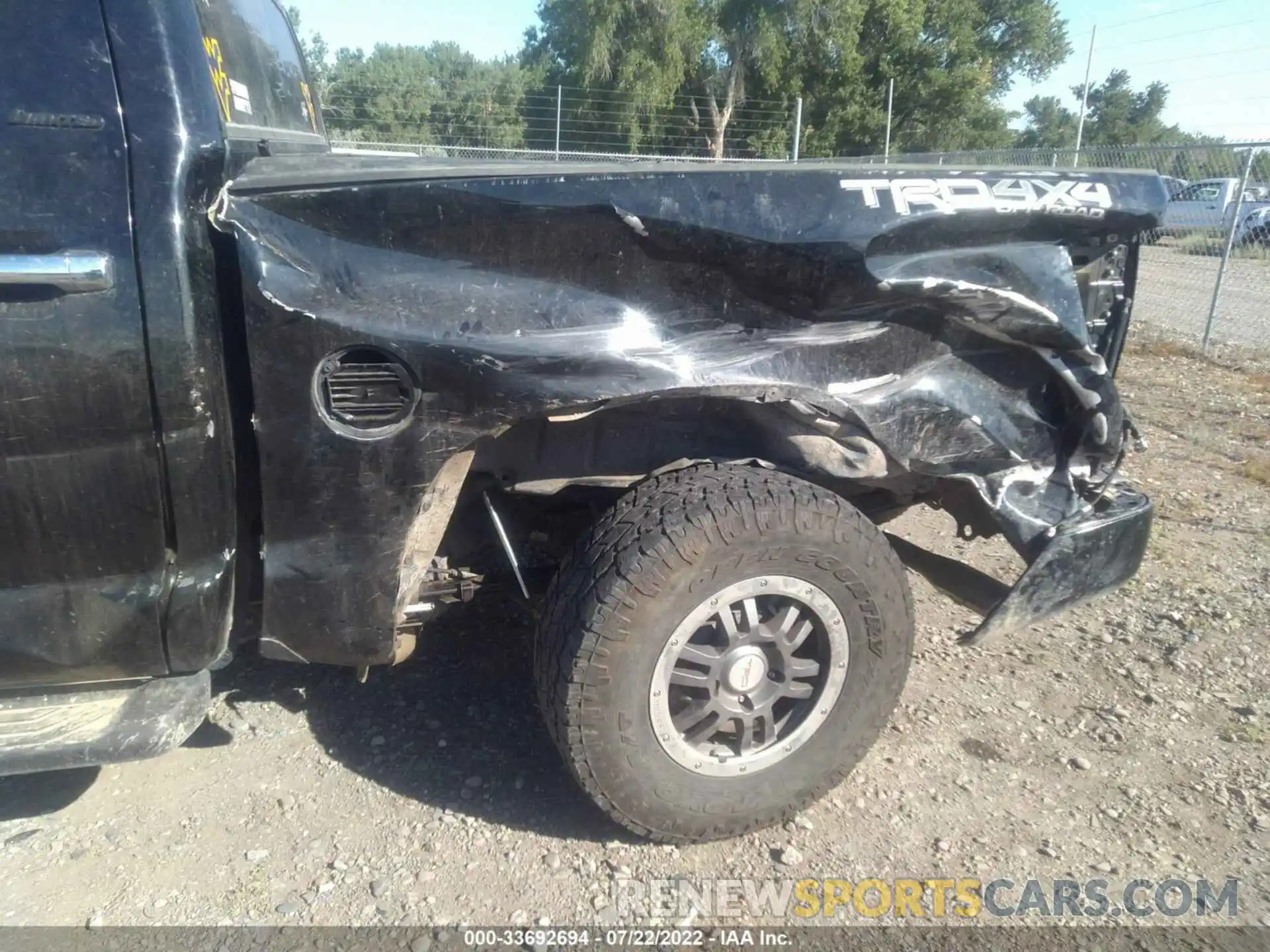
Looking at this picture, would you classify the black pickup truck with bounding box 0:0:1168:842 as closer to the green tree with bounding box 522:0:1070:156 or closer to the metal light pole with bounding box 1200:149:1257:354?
the metal light pole with bounding box 1200:149:1257:354

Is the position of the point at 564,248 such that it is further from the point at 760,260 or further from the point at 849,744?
the point at 849,744

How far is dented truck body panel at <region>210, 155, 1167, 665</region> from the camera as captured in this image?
1.97m

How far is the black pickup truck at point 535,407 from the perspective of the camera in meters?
1.88

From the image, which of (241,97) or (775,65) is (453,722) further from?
(775,65)

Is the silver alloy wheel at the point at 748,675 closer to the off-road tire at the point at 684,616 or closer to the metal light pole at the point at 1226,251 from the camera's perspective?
the off-road tire at the point at 684,616

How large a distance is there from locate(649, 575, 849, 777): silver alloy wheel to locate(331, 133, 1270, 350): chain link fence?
640cm

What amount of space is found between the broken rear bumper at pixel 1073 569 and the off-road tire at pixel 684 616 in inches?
11.1

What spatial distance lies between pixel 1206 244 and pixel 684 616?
9.57m

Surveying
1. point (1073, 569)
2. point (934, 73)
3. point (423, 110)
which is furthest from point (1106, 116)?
point (1073, 569)

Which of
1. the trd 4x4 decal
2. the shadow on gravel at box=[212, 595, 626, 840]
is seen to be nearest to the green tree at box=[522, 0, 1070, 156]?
the shadow on gravel at box=[212, 595, 626, 840]

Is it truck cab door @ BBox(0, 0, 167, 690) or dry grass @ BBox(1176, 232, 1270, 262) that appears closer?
truck cab door @ BBox(0, 0, 167, 690)

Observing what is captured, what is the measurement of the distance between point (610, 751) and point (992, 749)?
1.30m

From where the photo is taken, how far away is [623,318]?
211cm

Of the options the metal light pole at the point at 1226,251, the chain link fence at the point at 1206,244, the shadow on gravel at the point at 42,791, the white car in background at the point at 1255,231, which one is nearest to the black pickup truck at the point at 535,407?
the shadow on gravel at the point at 42,791
